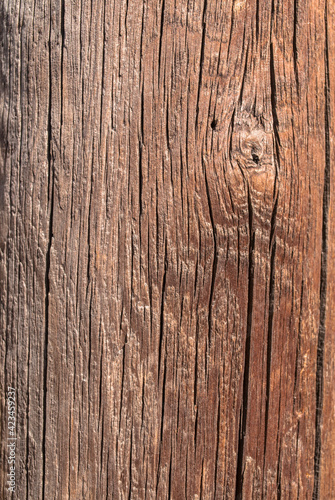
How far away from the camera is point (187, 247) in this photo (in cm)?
121

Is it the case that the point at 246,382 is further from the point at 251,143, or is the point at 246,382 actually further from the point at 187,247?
the point at 251,143

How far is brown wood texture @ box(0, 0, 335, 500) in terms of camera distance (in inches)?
47.3

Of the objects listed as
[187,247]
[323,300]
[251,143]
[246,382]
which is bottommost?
[246,382]

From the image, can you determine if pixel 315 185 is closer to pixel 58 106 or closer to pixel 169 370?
pixel 169 370

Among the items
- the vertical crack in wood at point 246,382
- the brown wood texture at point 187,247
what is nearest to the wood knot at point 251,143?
the brown wood texture at point 187,247

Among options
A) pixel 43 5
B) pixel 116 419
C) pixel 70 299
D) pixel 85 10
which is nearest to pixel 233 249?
pixel 70 299

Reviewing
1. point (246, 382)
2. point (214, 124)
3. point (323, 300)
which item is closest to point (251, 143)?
point (214, 124)

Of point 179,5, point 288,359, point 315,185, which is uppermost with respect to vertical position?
point 179,5

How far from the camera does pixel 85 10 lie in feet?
4.05

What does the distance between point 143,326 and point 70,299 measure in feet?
0.84

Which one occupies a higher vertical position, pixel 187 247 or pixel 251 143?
pixel 251 143

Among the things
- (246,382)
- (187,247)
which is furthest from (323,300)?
(187,247)

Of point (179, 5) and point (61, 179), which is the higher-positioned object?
point (179, 5)

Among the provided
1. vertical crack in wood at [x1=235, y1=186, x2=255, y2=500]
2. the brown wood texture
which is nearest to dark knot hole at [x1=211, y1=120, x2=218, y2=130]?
the brown wood texture
